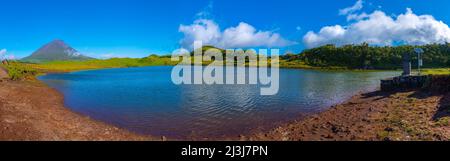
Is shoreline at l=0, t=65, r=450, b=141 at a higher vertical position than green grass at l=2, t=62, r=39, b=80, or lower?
lower

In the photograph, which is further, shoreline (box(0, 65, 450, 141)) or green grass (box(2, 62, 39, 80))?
green grass (box(2, 62, 39, 80))

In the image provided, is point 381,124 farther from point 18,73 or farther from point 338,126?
point 18,73

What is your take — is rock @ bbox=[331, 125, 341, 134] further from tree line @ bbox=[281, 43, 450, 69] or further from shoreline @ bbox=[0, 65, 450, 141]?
tree line @ bbox=[281, 43, 450, 69]

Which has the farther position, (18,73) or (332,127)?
(18,73)

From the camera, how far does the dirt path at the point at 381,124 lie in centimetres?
1501

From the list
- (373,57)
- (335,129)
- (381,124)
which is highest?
(373,57)

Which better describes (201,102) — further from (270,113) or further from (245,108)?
(270,113)

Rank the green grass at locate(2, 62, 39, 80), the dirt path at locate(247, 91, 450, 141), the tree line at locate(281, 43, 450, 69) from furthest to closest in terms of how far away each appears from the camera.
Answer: the tree line at locate(281, 43, 450, 69)
the green grass at locate(2, 62, 39, 80)
the dirt path at locate(247, 91, 450, 141)

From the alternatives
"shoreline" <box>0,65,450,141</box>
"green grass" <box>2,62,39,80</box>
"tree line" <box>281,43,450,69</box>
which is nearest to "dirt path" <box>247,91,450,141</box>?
"shoreline" <box>0,65,450,141</box>

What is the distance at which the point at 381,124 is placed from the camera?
1747 cm

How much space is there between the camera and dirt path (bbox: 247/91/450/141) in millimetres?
15008

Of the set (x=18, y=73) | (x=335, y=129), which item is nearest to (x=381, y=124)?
(x=335, y=129)

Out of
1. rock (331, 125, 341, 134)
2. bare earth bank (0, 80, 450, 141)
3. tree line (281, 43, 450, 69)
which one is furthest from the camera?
tree line (281, 43, 450, 69)
